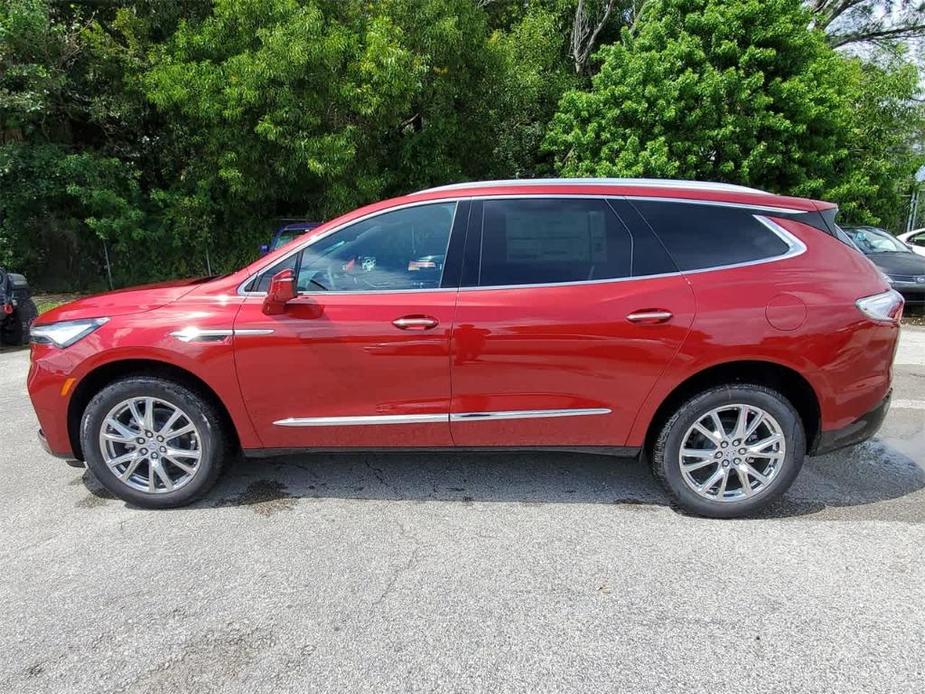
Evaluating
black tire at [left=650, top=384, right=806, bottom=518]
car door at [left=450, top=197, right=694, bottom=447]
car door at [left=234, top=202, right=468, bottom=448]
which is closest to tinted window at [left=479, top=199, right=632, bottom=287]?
car door at [left=450, top=197, right=694, bottom=447]

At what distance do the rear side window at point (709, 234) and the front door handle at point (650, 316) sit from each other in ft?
0.96

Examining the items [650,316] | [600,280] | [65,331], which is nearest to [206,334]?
[65,331]

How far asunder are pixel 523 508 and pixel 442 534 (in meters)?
0.54

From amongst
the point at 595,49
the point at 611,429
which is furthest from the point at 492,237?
the point at 595,49

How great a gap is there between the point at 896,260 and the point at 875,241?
77 centimetres

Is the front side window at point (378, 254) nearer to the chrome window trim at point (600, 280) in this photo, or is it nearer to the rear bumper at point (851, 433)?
the chrome window trim at point (600, 280)

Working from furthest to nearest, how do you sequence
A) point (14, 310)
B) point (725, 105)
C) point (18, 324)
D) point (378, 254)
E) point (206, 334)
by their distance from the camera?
point (725, 105) → point (18, 324) → point (14, 310) → point (378, 254) → point (206, 334)

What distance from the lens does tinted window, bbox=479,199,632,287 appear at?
3225 millimetres

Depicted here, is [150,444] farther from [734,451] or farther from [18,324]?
[18,324]

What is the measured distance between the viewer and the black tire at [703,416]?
126 inches

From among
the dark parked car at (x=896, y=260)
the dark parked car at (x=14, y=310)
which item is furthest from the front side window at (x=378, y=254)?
the dark parked car at (x=896, y=260)

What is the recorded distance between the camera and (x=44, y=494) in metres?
3.72

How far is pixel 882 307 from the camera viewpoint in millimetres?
3199

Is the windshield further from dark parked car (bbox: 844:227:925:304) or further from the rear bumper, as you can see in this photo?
the rear bumper
